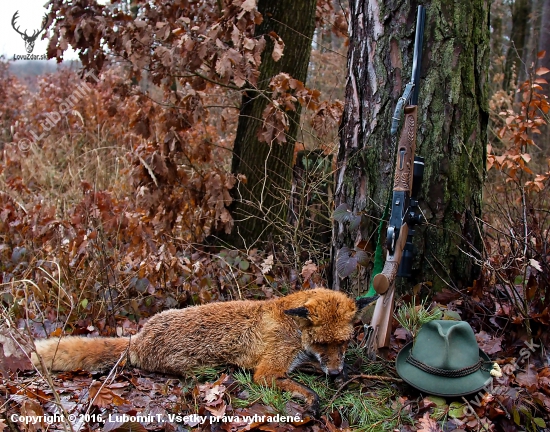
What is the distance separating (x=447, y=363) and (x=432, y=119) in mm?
1876

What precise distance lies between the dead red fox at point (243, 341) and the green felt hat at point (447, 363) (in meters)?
0.41

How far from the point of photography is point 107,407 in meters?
3.04

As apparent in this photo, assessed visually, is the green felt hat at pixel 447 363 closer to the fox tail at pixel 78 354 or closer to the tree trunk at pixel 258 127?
the fox tail at pixel 78 354

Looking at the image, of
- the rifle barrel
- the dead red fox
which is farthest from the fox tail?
the rifle barrel

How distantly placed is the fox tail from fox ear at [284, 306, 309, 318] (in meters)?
1.17

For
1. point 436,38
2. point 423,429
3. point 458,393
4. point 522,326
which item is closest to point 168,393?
point 423,429

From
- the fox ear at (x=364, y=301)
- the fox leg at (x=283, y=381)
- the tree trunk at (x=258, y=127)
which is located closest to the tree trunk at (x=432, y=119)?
the fox ear at (x=364, y=301)

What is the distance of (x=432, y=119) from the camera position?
3.99 meters

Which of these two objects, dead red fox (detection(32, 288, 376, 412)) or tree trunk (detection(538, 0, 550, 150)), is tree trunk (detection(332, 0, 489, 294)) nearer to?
dead red fox (detection(32, 288, 376, 412))

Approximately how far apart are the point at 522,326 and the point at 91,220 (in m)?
3.96

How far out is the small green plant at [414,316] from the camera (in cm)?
365

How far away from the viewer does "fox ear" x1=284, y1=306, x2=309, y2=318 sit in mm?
3107

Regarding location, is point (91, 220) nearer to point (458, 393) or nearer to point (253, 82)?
point (253, 82)

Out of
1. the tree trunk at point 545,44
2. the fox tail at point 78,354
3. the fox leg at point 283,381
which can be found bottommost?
the fox tail at point 78,354
